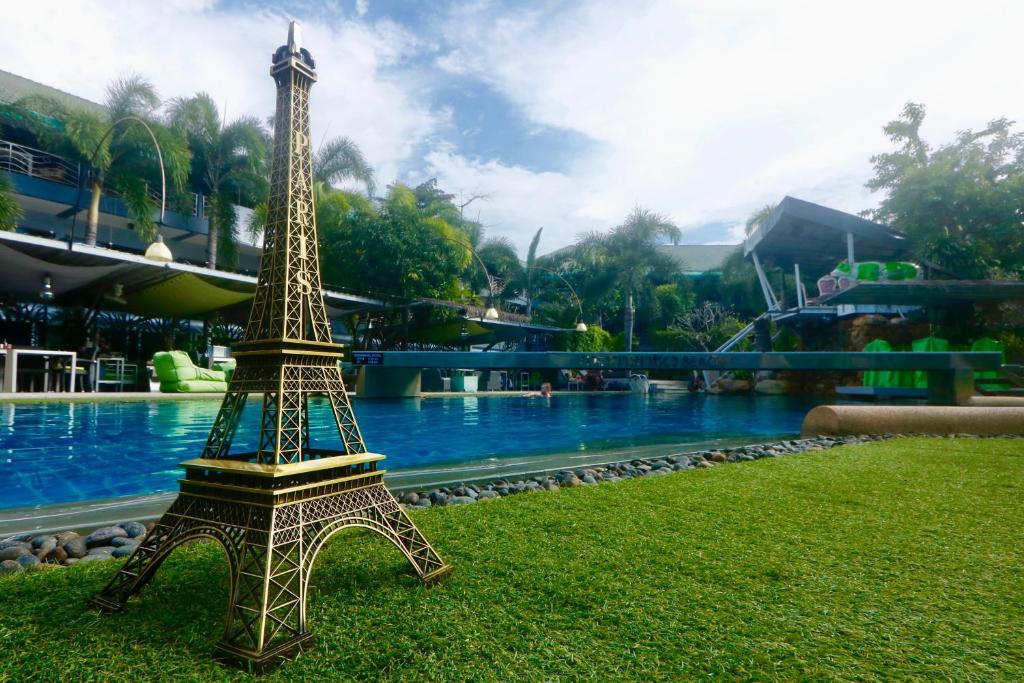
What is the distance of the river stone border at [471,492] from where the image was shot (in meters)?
3.05

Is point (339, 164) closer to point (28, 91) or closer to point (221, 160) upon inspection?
point (221, 160)

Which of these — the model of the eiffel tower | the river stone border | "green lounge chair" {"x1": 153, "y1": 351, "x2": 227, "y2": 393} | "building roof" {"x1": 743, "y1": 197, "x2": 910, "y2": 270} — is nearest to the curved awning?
"green lounge chair" {"x1": 153, "y1": 351, "x2": 227, "y2": 393}

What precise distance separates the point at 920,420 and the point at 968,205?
22757mm

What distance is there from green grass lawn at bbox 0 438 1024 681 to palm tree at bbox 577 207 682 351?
30.7 meters

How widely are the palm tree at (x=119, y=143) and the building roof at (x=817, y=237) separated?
25.8m

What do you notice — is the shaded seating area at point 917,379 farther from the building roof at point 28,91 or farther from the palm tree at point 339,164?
the building roof at point 28,91

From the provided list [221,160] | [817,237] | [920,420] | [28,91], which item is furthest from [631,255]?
[28,91]

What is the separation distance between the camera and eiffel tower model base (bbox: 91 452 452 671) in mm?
1964

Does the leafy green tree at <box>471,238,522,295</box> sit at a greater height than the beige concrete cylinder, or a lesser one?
greater

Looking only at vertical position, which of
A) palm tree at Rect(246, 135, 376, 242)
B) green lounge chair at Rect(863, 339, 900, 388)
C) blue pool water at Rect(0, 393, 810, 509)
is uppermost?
palm tree at Rect(246, 135, 376, 242)

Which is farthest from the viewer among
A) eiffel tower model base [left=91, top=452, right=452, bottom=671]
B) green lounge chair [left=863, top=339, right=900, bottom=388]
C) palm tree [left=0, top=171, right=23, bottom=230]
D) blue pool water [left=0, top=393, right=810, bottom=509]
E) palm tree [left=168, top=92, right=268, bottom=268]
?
palm tree [left=168, top=92, right=268, bottom=268]

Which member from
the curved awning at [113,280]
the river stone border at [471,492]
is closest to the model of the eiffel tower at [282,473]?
the river stone border at [471,492]

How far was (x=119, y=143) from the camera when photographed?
20.3 m

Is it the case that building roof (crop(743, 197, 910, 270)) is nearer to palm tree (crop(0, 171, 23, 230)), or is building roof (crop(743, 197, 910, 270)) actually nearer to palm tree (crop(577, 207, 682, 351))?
palm tree (crop(577, 207, 682, 351))
